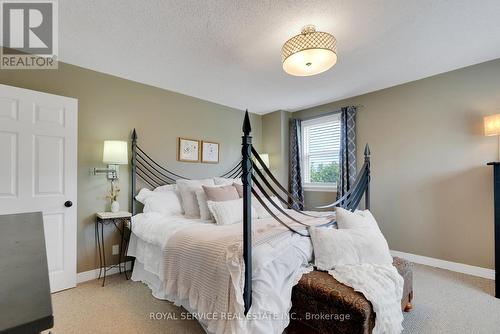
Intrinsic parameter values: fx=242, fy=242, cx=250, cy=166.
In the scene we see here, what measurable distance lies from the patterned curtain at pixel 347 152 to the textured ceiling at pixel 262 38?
0.60 metres

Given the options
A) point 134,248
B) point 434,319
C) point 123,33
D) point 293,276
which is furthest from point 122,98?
point 434,319

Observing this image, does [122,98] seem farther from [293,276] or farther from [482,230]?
[482,230]

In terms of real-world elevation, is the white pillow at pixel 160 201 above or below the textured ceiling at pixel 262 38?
below

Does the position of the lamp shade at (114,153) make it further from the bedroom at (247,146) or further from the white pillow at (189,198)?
the white pillow at (189,198)

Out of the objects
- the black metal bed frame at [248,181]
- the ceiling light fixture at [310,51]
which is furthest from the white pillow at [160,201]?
the ceiling light fixture at [310,51]

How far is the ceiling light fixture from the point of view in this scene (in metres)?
1.91

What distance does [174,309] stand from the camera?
2.22 meters

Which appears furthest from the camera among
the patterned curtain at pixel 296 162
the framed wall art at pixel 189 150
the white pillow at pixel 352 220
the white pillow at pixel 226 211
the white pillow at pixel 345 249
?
the patterned curtain at pixel 296 162

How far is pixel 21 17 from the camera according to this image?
79.6 inches

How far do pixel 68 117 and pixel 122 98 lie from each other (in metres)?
0.73

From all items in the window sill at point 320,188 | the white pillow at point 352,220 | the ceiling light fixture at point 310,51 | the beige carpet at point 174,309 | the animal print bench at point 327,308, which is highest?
the ceiling light fixture at point 310,51

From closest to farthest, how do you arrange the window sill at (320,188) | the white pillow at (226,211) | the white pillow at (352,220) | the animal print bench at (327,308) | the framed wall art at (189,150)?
the animal print bench at (327,308) → the white pillow at (352,220) → the white pillow at (226,211) → the framed wall art at (189,150) → the window sill at (320,188)

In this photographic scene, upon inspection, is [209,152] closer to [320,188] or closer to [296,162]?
[296,162]

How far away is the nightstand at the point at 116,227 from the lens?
2.82 metres
